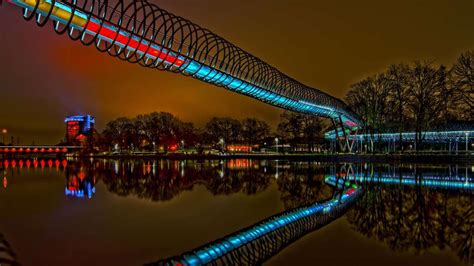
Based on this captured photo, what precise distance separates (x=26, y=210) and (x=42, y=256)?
698 centimetres

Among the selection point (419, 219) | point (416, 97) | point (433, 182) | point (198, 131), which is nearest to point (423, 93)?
point (416, 97)

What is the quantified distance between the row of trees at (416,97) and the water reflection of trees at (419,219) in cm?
3387

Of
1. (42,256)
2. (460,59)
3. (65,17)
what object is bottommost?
(42,256)

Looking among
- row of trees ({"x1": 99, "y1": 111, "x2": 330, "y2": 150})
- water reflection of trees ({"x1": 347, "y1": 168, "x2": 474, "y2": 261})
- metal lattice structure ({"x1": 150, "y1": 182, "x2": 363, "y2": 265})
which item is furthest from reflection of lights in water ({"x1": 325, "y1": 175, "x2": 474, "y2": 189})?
row of trees ({"x1": 99, "y1": 111, "x2": 330, "y2": 150})

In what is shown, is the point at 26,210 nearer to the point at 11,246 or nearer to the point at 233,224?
the point at 11,246

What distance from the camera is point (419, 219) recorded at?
11922 millimetres

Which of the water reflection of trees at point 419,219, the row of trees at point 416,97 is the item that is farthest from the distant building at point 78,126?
the water reflection of trees at point 419,219

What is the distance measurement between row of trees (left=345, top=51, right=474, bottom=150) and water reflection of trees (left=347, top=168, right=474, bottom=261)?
3387cm

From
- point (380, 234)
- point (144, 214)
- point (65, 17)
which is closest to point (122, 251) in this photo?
point (144, 214)

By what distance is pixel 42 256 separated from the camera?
8.17m

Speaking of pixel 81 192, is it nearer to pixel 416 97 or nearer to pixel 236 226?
pixel 236 226

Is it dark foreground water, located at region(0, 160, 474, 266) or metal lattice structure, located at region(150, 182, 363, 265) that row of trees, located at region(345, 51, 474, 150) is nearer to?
dark foreground water, located at region(0, 160, 474, 266)

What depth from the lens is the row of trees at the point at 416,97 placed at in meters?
46.3

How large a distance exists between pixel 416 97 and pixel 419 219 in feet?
162
